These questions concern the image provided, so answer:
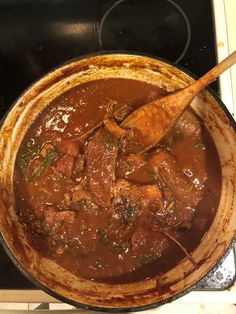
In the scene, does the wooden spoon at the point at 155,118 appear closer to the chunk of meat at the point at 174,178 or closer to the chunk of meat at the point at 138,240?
the chunk of meat at the point at 174,178

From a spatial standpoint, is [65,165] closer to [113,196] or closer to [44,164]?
[44,164]

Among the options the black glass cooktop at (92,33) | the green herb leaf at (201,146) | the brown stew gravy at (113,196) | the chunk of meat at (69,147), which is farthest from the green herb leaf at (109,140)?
the black glass cooktop at (92,33)

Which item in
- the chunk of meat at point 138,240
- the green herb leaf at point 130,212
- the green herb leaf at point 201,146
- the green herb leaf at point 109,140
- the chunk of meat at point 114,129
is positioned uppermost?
the chunk of meat at point 114,129

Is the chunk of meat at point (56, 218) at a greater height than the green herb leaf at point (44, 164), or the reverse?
the green herb leaf at point (44, 164)

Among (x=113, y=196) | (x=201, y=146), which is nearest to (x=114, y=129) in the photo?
(x=113, y=196)

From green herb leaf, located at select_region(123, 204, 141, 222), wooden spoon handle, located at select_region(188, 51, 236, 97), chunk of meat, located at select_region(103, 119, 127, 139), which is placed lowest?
green herb leaf, located at select_region(123, 204, 141, 222)

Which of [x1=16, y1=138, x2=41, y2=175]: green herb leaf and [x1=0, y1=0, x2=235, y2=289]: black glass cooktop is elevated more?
[x1=0, y1=0, x2=235, y2=289]: black glass cooktop

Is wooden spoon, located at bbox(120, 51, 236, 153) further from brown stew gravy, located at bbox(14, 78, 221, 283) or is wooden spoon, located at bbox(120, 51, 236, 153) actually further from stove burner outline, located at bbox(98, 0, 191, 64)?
stove burner outline, located at bbox(98, 0, 191, 64)

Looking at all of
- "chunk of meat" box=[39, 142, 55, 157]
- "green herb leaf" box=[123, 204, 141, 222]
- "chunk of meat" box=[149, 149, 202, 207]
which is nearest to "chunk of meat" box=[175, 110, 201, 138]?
"chunk of meat" box=[149, 149, 202, 207]
